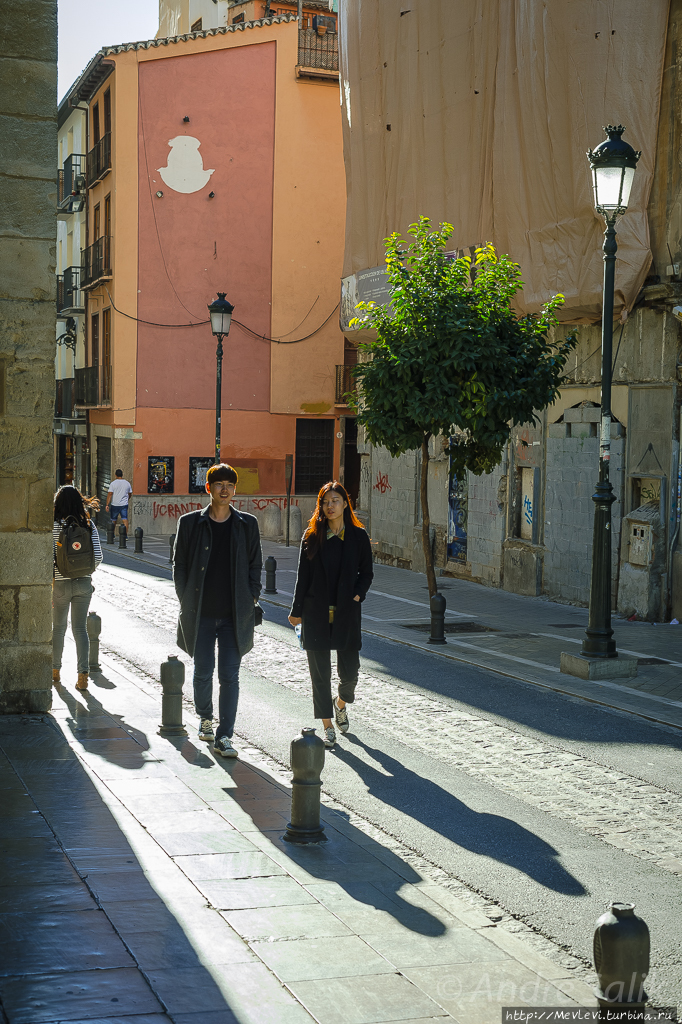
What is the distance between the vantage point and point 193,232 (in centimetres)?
3247

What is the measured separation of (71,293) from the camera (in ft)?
130

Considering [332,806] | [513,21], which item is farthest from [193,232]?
[332,806]

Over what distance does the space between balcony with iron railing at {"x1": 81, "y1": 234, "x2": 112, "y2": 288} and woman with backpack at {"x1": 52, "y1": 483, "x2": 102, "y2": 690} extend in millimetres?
24177

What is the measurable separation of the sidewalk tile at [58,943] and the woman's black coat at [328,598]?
3.42 meters

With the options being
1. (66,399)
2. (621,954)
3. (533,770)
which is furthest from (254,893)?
(66,399)

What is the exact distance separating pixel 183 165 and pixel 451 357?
21.5 meters

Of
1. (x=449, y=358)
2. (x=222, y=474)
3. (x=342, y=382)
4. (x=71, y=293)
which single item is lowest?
(x=222, y=474)

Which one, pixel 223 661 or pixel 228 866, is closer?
pixel 228 866

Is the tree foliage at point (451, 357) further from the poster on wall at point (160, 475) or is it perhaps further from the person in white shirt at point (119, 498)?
the poster on wall at point (160, 475)

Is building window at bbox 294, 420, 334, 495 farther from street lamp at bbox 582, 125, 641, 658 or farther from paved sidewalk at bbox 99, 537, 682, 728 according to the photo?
street lamp at bbox 582, 125, 641, 658

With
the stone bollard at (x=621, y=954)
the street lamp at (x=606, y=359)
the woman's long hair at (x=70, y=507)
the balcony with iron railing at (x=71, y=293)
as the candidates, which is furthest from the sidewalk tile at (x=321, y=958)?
the balcony with iron railing at (x=71, y=293)

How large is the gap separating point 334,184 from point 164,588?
18.7 meters

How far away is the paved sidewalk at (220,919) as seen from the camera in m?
4.07

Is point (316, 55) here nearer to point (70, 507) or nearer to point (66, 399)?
point (66, 399)
